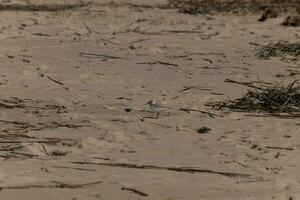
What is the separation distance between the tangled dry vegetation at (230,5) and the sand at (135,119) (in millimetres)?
1622

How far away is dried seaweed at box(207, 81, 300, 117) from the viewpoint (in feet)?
21.9

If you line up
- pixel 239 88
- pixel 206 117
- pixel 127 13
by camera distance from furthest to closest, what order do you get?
pixel 127 13
pixel 239 88
pixel 206 117

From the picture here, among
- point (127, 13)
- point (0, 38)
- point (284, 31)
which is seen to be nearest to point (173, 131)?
point (0, 38)

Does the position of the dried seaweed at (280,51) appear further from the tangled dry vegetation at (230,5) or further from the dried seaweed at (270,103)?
the tangled dry vegetation at (230,5)

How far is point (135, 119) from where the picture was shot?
6309mm

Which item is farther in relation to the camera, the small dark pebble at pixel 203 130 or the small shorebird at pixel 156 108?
the small shorebird at pixel 156 108

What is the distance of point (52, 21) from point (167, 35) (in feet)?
5.97

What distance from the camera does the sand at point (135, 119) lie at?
16.0 feet

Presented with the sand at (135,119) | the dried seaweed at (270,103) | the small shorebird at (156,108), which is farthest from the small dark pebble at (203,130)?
the dried seaweed at (270,103)

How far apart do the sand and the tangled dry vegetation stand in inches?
63.8

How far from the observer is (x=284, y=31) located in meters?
11.1

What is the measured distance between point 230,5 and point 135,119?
732 cm

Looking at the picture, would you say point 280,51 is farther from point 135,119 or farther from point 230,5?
point 230,5

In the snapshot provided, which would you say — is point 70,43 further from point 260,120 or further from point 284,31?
point 260,120
